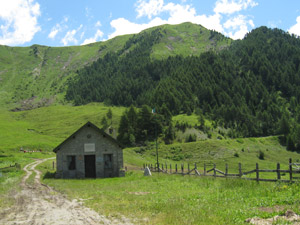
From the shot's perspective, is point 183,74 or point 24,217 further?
point 183,74

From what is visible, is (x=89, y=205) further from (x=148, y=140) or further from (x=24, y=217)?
(x=148, y=140)

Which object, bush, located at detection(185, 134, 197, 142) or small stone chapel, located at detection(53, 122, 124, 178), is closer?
small stone chapel, located at detection(53, 122, 124, 178)

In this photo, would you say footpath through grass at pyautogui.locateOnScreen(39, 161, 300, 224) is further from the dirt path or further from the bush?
the bush

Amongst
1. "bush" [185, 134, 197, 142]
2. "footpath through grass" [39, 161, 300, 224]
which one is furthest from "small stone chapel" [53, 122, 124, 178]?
"bush" [185, 134, 197, 142]

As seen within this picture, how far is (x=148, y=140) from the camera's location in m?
104

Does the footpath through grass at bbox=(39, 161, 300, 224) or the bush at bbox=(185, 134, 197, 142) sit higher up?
the bush at bbox=(185, 134, 197, 142)

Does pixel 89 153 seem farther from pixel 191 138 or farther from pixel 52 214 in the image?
pixel 191 138

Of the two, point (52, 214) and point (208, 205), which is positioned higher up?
point (208, 205)

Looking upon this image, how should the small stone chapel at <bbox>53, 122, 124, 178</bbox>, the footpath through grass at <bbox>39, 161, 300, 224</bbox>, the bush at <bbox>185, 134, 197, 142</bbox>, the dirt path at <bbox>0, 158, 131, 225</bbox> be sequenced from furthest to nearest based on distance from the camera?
1. the bush at <bbox>185, 134, 197, 142</bbox>
2. the small stone chapel at <bbox>53, 122, 124, 178</bbox>
3. the dirt path at <bbox>0, 158, 131, 225</bbox>
4. the footpath through grass at <bbox>39, 161, 300, 224</bbox>

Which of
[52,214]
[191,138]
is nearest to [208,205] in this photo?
[52,214]

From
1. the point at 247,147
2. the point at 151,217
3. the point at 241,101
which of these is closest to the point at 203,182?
the point at 151,217

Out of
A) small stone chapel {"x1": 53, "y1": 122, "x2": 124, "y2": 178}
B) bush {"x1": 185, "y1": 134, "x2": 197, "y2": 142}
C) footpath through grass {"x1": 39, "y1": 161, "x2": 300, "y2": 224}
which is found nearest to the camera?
footpath through grass {"x1": 39, "y1": 161, "x2": 300, "y2": 224}

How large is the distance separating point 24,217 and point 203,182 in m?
14.6

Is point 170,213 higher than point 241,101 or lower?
lower
